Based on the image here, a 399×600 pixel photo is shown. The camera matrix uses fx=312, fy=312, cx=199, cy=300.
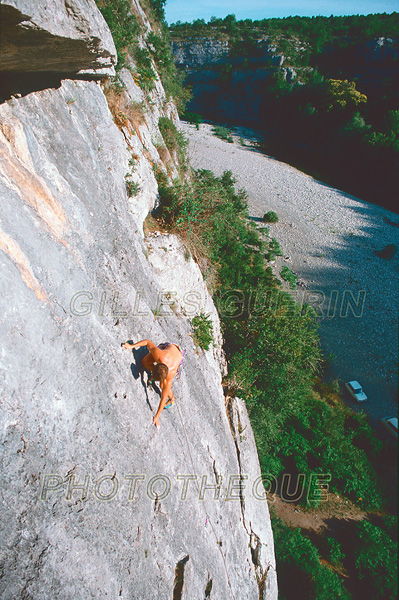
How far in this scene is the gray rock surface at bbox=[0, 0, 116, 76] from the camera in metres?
2.26

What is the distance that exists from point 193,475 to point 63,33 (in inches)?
219

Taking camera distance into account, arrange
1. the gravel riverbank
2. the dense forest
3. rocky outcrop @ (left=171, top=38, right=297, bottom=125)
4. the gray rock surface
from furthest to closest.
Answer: rocky outcrop @ (left=171, top=38, right=297, bottom=125), the dense forest, the gravel riverbank, the gray rock surface

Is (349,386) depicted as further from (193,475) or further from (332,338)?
(193,475)

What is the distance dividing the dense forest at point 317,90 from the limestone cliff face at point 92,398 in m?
26.6

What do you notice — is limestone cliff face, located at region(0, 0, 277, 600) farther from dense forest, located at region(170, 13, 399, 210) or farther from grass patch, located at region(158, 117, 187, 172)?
dense forest, located at region(170, 13, 399, 210)

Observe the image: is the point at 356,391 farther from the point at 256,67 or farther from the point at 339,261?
the point at 256,67

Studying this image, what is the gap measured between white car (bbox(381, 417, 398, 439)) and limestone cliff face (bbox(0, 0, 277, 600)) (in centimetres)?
704

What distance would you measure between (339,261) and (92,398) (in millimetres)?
18218

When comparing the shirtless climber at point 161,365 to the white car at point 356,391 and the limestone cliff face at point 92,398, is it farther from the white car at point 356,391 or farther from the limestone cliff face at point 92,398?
the white car at point 356,391

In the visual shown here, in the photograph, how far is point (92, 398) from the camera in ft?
11.4

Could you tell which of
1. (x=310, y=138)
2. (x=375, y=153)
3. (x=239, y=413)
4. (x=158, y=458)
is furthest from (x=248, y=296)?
(x=310, y=138)

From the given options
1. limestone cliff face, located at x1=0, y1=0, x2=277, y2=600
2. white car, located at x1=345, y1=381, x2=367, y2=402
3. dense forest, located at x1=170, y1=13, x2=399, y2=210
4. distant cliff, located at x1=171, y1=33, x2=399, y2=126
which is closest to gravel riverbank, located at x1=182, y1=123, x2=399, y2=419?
white car, located at x1=345, y1=381, x2=367, y2=402

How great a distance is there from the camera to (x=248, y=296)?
1164cm

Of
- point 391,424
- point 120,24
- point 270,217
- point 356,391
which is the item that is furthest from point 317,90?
point 391,424
